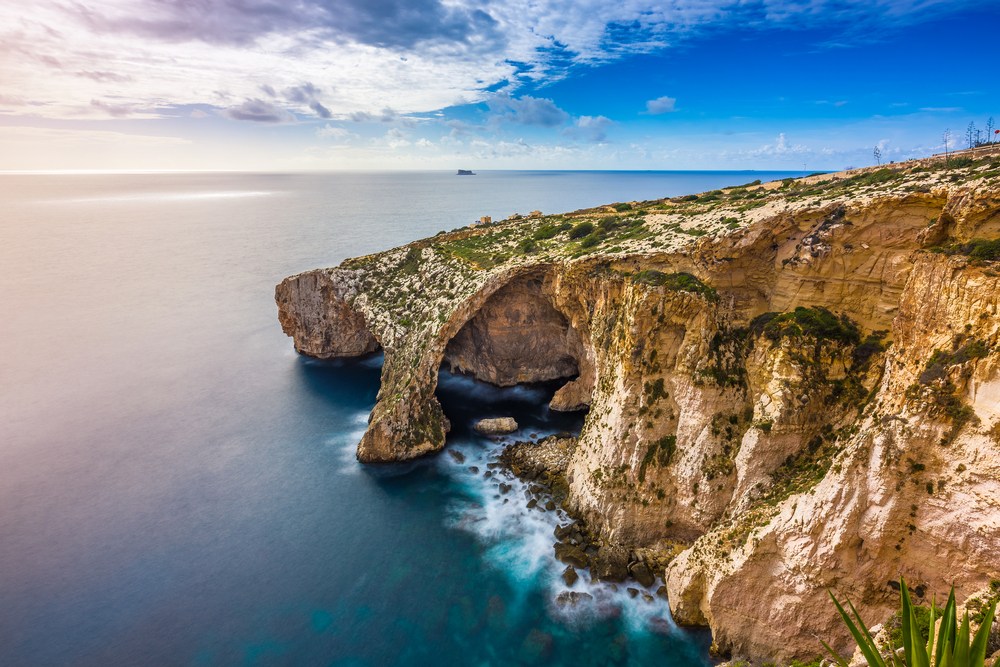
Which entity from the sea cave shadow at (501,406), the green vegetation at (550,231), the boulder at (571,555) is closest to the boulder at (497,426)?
the sea cave shadow at (501,406)

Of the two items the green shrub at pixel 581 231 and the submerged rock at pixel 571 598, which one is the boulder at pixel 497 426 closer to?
the submerged rock at pixel 571 598

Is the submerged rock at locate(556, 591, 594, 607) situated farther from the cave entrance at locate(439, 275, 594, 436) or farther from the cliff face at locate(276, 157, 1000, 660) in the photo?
the cave entrance at locate(439, 275, 594, 436)

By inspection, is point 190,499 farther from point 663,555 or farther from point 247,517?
point 663,555

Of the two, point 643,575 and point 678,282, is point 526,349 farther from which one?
point 643,575

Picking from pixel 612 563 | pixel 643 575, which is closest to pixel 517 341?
pixel 612 563

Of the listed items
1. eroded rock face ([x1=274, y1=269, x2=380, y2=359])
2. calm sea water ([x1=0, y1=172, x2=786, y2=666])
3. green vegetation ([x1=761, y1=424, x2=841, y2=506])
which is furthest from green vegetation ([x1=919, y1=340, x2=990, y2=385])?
eroded rock face ([x1=274, y1=269, x2=380, y2=359])

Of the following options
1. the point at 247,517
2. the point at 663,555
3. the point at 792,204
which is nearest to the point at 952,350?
the point at 792,204
